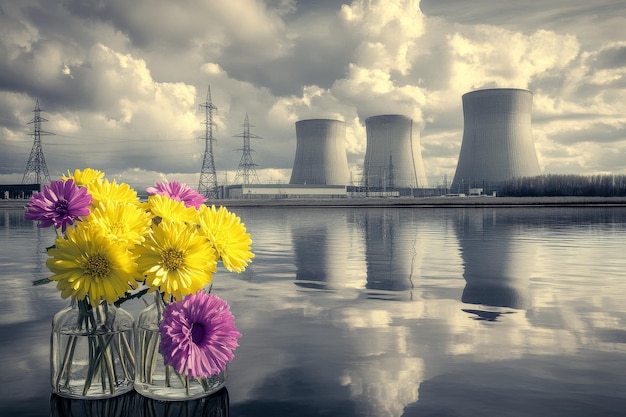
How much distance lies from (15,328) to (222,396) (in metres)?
2.78

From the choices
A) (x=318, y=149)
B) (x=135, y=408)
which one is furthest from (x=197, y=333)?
(x=318, y=149)

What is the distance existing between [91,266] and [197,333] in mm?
406

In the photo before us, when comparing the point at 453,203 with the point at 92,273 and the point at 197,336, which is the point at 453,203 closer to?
the point at 197,336

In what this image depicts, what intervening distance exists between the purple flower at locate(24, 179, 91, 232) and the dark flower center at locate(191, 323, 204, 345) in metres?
0.52

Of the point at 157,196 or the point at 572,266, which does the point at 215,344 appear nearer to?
the point at 157,196

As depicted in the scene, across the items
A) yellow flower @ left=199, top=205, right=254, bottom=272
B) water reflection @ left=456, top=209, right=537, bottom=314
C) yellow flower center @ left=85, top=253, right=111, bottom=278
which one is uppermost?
yellow flower @ left=199, top=205, right=254, bottom=272

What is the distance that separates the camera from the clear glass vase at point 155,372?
221cm

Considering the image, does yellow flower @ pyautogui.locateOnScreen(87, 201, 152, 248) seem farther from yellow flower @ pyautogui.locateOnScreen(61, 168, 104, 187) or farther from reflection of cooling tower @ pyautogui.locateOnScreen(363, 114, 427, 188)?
reflection of cooling tower @ pyautogui.locateOnScreen(363, 114, 427, 188)

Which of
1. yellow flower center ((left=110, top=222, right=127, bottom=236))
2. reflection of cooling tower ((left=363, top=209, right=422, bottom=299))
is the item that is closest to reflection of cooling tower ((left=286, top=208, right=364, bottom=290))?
reflection of cooling tower ((left=363, top=209, right=422, bottom=299))

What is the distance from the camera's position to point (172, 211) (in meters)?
2.03

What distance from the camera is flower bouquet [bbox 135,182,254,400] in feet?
5.85

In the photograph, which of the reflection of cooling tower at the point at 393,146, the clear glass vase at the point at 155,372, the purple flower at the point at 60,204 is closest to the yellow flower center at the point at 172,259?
the purple flower at the point at 60,204

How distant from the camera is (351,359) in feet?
11.2

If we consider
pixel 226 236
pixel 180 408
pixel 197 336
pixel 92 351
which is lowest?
pixel 180 408
